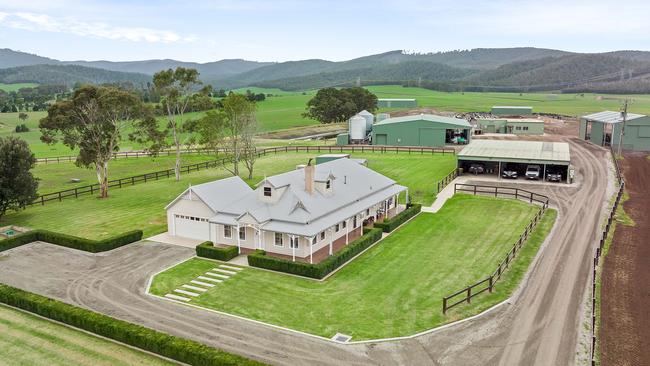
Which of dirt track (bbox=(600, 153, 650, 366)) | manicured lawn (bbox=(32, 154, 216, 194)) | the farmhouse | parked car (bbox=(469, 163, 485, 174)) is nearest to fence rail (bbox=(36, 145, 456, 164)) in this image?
manicured lawn (bbox=(32, 154, 216, 194))

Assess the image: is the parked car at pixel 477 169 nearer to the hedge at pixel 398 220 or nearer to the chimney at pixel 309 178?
the hedge at pixel 398 220

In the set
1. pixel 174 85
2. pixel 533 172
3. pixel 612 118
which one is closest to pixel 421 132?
pixel 533 172

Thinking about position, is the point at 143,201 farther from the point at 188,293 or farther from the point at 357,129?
the point at 357,129

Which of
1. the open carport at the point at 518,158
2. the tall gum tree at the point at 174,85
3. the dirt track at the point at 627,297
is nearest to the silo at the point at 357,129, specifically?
the open carport at the point at 518,158

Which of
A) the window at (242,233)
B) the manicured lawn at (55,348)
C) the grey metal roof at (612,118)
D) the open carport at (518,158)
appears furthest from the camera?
the grey metal roof at (612,118)

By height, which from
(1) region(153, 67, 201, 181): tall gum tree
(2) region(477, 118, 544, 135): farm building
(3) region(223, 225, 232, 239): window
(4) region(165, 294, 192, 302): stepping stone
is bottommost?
(4) region(165, 294, 192, 302): stepping stone

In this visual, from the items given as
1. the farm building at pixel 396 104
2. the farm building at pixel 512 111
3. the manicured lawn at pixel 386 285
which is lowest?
the manicured lawn at pixel 386 285

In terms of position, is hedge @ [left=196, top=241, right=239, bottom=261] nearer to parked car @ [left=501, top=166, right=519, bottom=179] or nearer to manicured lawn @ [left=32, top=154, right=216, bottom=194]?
manicured lawn @ [left=32, top=154, right=216, bottom=194]

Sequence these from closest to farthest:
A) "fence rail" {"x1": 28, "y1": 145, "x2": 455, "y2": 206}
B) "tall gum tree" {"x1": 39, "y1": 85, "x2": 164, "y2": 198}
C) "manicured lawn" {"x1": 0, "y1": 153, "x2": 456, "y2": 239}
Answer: "manicured lawn" {"x1": 0, "y1": 153, "x2": 456, "y2": 239} < "tall gum tree" {"x1": 39, "y1": 85, "x2": 164, "y2": 198} < "fence rail" {"x1": 28, "y1": 145, "x2": 455, "y2": 206}

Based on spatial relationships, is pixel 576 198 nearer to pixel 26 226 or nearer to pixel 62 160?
pixel 26 226
